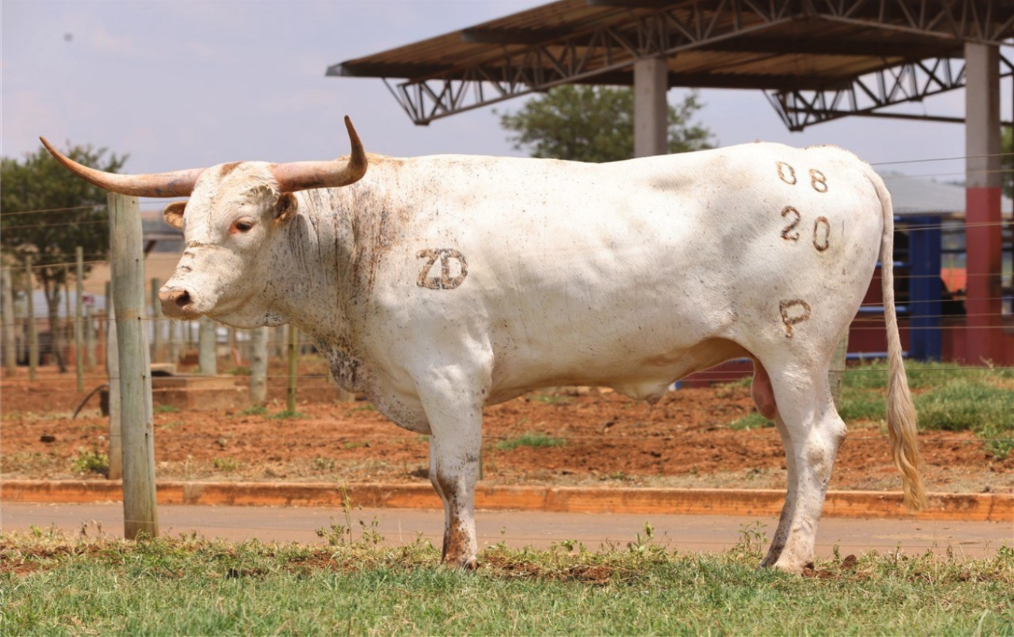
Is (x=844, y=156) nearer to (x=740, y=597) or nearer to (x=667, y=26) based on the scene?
(x=740, y=597)

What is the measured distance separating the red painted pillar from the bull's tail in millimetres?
12141

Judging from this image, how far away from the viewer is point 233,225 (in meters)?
6.22

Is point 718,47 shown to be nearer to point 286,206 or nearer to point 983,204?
point 983,204

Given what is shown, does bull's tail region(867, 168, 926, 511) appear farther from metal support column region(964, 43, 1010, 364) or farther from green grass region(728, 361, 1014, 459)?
metal support column region(964, 43, 1010, 364)

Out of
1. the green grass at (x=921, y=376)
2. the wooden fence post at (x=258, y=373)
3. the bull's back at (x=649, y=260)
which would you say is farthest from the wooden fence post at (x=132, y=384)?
the wooden fence post at (x=258, y=373)

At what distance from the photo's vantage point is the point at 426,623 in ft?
16.3

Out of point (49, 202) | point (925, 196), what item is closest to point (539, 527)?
point (49, 202)

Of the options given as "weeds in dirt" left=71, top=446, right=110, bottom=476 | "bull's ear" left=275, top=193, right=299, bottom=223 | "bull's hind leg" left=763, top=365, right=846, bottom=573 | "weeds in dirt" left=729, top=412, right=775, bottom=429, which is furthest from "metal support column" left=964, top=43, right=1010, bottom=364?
"bull's ear" left=275, top=193, right=299, bottom=223

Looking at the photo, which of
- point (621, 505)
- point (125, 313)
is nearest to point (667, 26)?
point (621, 505)

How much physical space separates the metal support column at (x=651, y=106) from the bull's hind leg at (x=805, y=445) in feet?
48.2

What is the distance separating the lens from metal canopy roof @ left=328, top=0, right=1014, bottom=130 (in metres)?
18.6

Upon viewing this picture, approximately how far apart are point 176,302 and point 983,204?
48.1 feet

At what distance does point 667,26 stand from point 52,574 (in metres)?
15.6

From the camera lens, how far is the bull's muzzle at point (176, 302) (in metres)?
5.99
